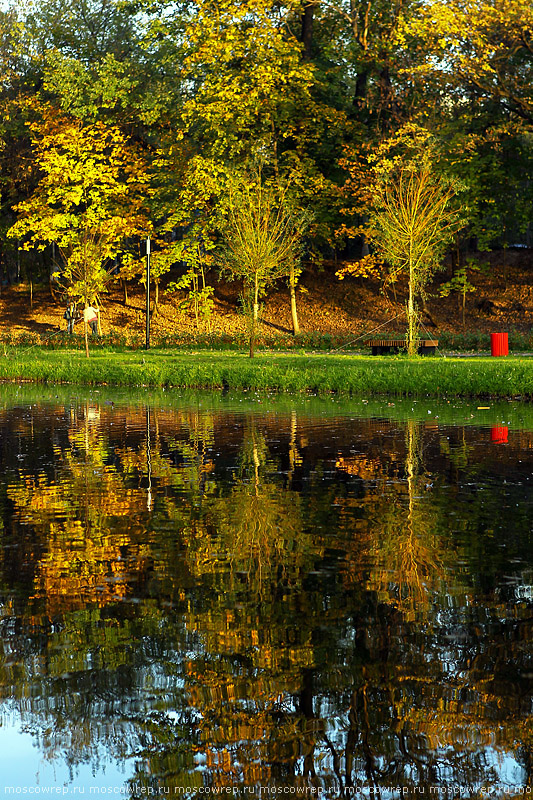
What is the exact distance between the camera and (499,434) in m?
17.6

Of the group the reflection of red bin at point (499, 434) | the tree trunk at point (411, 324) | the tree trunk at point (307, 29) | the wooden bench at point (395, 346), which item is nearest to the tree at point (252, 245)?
the wooden bench at point (395, 346)

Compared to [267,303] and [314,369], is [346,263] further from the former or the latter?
[314,369]

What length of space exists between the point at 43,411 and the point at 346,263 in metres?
26.7

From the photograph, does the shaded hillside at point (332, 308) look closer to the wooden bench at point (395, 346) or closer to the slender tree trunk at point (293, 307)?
the slender tree trunk at point (293, 307)

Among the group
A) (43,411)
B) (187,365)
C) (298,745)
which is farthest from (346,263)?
(298,745)

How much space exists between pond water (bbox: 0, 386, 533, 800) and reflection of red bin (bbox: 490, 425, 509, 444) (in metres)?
2.63

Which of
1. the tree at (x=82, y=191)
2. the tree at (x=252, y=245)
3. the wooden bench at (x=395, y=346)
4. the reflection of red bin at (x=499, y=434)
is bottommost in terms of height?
the reflection of red bin at (x=499, y=434)

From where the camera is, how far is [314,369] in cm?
2848

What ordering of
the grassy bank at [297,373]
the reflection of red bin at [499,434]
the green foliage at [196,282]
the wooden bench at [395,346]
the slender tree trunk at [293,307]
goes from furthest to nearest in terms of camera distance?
the green foliage at [196,282]
the slender tree trunk at [293,307]
the wooden bench at [395,346]
the grassy bank at [297,373]
the reflection of red bin at [499,434]

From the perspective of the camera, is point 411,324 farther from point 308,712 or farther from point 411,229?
point 308,712

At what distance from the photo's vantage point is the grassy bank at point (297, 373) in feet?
83.4

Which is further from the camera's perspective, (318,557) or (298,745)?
(318,557)

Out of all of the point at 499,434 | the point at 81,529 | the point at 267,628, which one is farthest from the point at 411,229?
the point at 267,628

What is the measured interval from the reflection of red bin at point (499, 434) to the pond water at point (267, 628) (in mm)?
2628
